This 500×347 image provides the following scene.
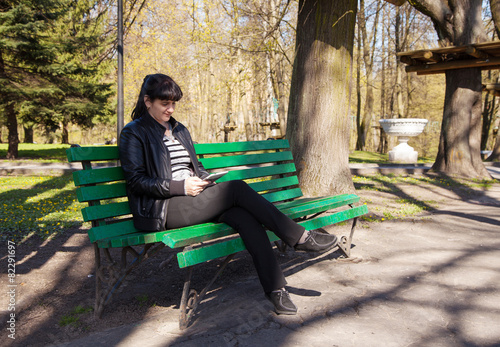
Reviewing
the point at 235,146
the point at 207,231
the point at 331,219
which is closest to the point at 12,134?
the point at 235,146

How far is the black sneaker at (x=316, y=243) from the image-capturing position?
306 cm

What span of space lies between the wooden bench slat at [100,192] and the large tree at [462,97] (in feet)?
29.0

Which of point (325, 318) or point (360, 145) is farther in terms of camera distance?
point (360, 145)

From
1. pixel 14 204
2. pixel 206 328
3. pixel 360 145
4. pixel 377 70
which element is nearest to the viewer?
pixel 206 328

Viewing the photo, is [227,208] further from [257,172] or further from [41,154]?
[41,154]

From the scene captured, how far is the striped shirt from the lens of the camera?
10.8 ft

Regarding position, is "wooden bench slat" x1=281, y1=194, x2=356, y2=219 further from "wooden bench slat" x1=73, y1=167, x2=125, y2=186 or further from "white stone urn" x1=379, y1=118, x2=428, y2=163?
A: "white stone urn" x1=379, y1=118, x2=428, y2=163

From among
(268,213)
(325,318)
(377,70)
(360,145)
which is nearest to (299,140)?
(268,213)

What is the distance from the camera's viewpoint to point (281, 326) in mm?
2691

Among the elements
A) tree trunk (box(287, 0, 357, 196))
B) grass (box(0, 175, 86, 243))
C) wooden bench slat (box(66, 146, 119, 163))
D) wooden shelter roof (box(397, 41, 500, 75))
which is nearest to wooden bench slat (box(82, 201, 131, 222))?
wooden bench slat (box(66, 146, 119, 163))

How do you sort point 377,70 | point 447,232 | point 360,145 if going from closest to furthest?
point 447,232, point 360,145, point 377,70

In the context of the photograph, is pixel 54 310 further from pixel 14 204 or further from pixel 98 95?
pixel 98 95

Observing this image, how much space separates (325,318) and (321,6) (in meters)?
4.10

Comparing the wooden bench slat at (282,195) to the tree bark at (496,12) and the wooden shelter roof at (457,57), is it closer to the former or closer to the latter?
the wooden shelter roof at (457,57)
